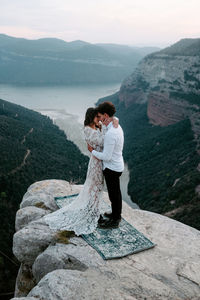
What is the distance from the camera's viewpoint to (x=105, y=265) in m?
6.19

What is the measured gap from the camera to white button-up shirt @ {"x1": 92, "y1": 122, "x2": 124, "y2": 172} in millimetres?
6461

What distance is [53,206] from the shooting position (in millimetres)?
8898

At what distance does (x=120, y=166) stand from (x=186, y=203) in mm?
23572

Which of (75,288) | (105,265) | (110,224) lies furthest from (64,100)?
(75,288)

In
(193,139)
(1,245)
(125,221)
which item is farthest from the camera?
(193,139)

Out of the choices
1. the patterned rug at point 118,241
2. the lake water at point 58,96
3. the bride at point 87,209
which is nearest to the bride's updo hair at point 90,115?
the bride at point 87,209

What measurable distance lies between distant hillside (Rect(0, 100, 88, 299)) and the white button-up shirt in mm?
16643

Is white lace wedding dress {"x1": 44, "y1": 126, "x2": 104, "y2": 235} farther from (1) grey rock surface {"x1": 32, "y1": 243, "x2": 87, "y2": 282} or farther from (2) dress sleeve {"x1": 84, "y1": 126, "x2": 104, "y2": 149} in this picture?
(1) grey rock surface {"x1": 32, "y1": 243, "x2": 87, "y2": 282}

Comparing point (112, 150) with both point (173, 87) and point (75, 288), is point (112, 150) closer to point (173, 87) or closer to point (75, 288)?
point (75, 288)

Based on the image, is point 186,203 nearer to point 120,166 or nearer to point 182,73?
point 120,166

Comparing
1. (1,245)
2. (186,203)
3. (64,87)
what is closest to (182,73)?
(186,203)

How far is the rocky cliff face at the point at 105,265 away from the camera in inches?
210

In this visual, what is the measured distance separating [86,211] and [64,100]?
147123mm

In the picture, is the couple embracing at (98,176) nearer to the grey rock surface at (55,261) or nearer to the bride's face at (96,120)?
the bride's face at (96,120)
